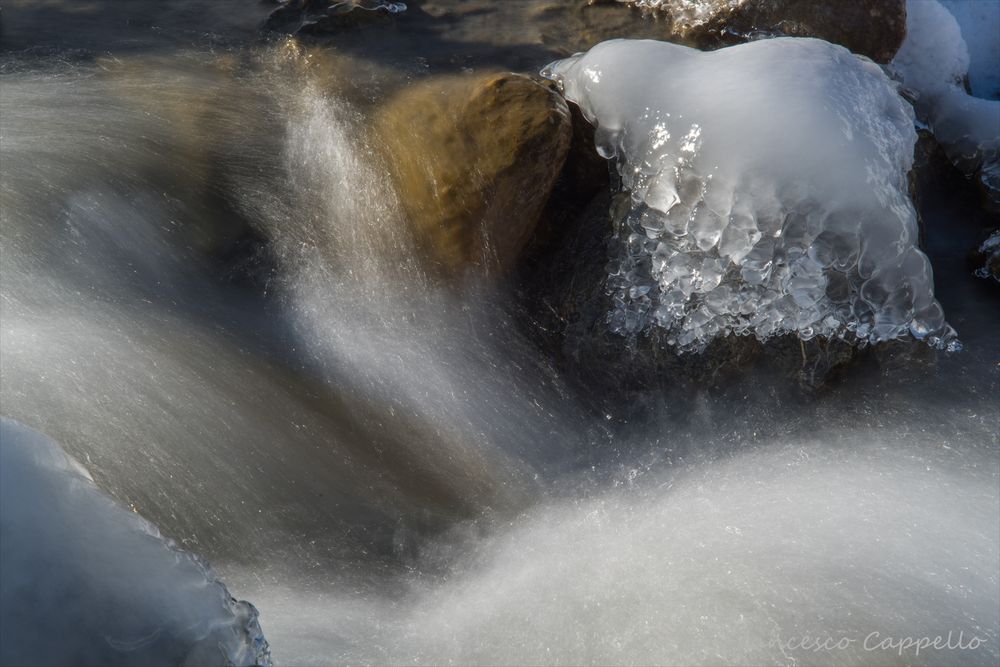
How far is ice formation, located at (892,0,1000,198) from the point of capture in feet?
13.4

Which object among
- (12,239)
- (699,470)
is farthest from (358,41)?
(699,470)

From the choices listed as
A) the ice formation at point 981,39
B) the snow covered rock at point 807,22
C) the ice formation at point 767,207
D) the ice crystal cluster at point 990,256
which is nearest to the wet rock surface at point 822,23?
the snow covered rock at point 807,22

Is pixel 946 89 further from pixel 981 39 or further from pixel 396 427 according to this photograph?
pixel 396 427

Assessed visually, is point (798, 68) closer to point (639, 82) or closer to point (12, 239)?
point (639, 82)

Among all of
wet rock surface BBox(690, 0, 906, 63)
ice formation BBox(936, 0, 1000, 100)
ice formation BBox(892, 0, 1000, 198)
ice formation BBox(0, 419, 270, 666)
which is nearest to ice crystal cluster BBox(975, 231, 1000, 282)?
ice formation BBox(892, 0, 1000, 198)

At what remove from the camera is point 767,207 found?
121 inches

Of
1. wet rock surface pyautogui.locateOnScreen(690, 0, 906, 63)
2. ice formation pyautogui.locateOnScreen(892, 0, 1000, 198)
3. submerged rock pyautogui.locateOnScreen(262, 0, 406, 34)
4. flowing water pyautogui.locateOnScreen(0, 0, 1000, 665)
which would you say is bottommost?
flowing water pyautogui.locateOnScreen(0, 0, 1000, 665)

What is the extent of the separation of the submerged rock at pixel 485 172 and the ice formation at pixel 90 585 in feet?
5.83

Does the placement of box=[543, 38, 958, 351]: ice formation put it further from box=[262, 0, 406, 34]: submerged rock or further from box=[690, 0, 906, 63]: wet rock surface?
box=[262, 0, 406, 34]: submerged rock

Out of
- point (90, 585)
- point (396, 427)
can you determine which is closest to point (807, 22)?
point (396, 427)

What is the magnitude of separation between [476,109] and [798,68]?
1277 millimetres

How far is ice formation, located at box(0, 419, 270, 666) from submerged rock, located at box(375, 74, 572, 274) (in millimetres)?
1778

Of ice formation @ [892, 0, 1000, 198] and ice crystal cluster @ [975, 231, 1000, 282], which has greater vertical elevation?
ice formation @ [892, 0, 1000, 198]

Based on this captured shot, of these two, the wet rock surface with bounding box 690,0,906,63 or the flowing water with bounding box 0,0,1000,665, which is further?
the wet rock surface with bounding box 690,0,906,63
